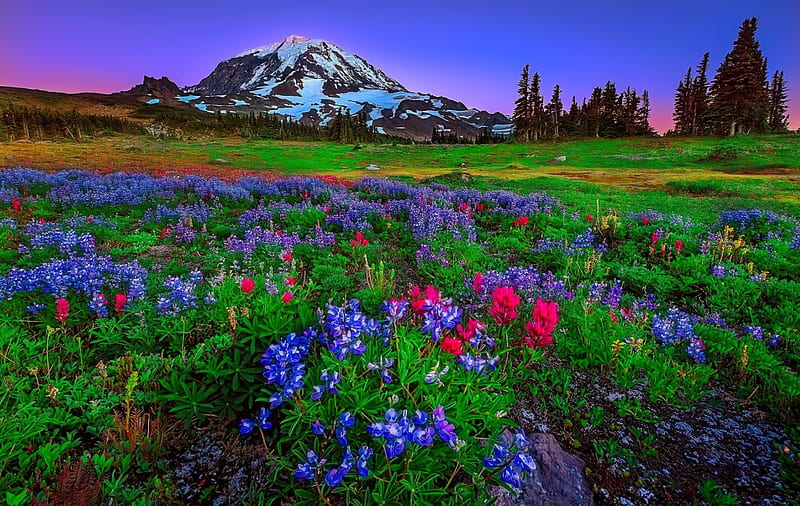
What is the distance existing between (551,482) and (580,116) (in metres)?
93.6

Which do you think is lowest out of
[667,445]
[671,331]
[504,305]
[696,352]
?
[667,445]

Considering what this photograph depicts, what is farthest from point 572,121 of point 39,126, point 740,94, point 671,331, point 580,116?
point 39,126

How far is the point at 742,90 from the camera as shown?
5166cm

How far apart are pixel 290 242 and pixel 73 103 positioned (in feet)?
719

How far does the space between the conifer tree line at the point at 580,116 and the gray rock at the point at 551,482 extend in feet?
273

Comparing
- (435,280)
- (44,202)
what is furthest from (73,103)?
(435,280)

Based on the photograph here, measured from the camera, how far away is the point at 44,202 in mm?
10508

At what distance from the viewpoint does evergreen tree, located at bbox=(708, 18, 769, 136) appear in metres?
51.8

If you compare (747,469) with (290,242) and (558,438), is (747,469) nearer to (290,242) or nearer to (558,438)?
(558,438)

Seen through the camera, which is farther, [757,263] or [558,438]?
[757,263]

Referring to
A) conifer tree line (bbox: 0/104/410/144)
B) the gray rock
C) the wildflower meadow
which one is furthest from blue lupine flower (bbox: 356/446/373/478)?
conifer tree line (bbox: 0/104/410/144)

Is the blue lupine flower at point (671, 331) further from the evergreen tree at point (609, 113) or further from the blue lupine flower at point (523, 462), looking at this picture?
the evergreen tree at point (609, 113)

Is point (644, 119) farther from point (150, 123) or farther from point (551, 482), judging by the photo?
point (150, 123)

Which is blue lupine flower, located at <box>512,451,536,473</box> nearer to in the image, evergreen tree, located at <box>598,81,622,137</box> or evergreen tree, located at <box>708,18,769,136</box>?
evergreen tree, located at <box>708,18,769,136</box>
